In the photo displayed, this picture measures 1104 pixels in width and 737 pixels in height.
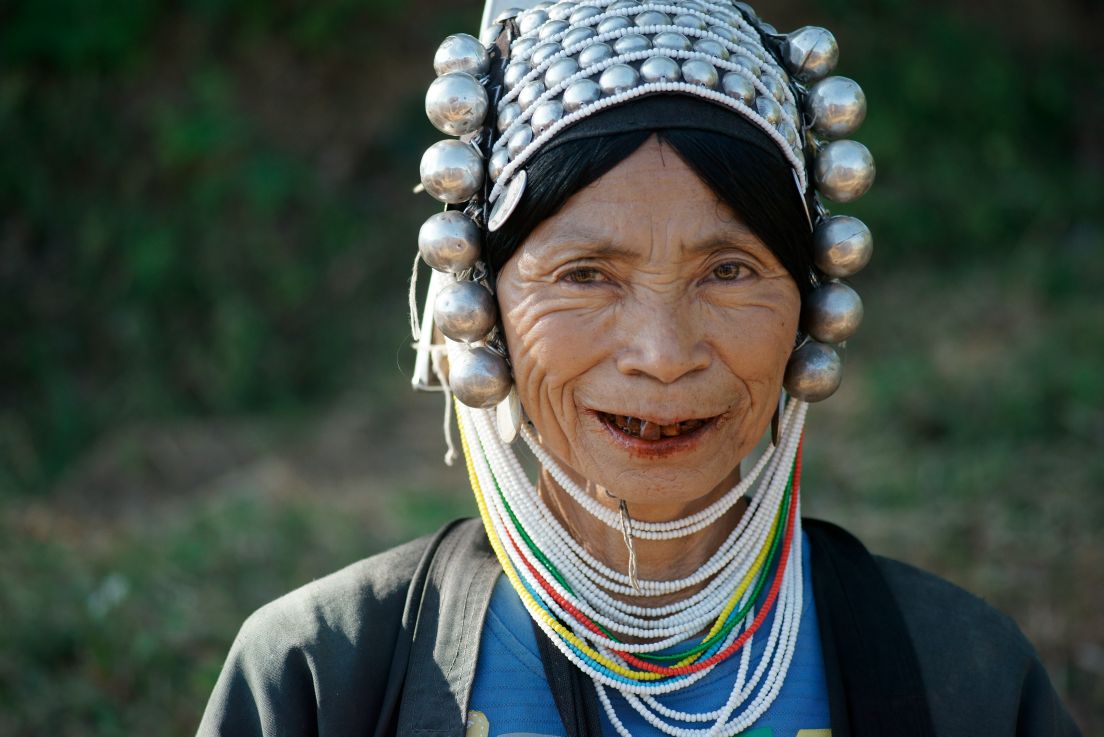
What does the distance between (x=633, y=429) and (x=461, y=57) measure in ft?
2.48

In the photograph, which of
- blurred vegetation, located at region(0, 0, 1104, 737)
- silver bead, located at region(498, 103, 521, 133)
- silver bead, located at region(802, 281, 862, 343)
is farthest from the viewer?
blurred vegetation, located at region(0, 0, 1104, 737)

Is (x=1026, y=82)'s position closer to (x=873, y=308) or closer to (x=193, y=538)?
(x=873, y=308)

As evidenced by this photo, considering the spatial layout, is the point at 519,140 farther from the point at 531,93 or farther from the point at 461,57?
the point at 461,57

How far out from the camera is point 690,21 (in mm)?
2111

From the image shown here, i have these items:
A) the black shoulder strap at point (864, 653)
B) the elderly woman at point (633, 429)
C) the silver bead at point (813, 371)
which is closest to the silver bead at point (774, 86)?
the elderly woman at point (633, 429)

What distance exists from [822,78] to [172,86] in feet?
18.7

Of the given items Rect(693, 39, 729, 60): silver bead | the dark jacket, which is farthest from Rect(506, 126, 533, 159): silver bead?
the dark jacket

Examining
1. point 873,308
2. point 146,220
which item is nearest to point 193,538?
point 146,220

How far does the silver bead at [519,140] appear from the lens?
205cm

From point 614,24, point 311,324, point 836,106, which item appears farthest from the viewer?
point 311,324

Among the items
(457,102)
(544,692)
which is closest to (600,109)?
(457,102)

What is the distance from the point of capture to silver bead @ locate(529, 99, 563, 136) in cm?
203

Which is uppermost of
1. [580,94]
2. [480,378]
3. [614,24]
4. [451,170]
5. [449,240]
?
[614,24]

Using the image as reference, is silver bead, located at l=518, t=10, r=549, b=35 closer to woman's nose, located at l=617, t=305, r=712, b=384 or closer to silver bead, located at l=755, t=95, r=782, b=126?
silver bead, located at l=755, t=95, r=782, b=126
